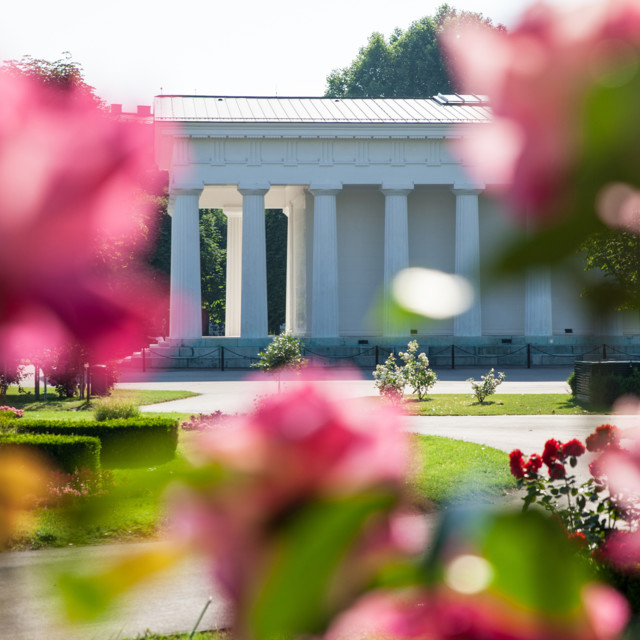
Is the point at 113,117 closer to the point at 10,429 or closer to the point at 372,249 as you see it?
the point at 10,429

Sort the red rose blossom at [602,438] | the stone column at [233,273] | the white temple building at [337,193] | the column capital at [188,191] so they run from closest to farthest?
the red rose blossom at [602,438] < the column capital at [188,191] < the white temple building at [337,193] < the stone column at [233,273]

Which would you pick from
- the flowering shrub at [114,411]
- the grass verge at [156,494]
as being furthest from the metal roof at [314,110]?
the grass verge at [156,494]

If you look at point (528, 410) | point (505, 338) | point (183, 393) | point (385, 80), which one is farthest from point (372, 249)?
point (385, 80)

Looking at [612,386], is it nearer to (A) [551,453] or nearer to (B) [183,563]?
(A) [551,453]

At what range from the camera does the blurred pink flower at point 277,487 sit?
1.53 feet

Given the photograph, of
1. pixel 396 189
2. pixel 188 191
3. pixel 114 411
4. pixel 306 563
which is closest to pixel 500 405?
pixel 114 411

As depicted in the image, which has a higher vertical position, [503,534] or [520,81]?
[520,81]

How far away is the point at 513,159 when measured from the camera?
1.86 ft

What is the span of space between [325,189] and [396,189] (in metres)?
3.86

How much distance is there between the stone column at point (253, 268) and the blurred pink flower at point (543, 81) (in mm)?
42733

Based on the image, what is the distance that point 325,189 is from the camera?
44.2m

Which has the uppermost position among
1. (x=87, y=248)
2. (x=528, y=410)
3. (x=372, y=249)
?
(x=372, y=249)

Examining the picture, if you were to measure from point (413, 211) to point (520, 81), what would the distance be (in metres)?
47.9

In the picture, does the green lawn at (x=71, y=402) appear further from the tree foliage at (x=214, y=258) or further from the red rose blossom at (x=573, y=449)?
the red rose blossom at (x=573, y=449)
